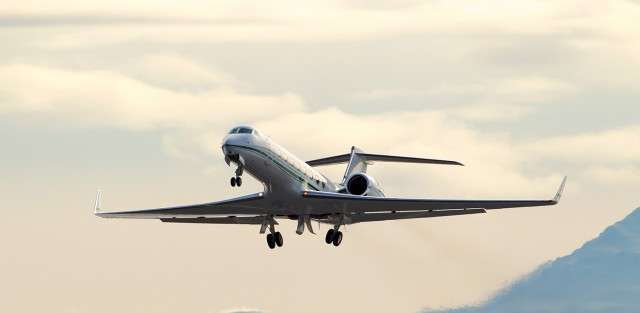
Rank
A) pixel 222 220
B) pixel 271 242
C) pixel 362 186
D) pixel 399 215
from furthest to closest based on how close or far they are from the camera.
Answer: pixel 222 220 → pixel 362 186 → pixel 399 215 → pixel 271 242

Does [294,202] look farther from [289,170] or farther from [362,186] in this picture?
[362,186]

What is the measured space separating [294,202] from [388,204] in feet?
15.6

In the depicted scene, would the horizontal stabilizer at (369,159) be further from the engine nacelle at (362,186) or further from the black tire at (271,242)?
the black tire at (271,242)

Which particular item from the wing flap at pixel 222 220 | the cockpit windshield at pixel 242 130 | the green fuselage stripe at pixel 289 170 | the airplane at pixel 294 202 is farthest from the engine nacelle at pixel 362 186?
the cockpit windshield at pixel 242 130

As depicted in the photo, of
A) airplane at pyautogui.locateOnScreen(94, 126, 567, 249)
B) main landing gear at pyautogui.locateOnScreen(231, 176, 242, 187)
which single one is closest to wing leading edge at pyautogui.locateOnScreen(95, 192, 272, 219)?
airplane at pyautogui.locateOnScreen(94, 126, 567, 249)

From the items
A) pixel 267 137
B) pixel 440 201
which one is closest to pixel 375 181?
pixel 440 201

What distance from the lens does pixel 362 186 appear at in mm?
61469

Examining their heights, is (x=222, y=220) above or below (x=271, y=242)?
above

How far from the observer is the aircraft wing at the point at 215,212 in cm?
5784

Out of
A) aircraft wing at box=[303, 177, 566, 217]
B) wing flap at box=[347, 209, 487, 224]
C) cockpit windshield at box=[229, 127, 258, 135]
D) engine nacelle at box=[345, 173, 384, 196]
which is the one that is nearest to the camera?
cockpit windshield at box=[229, 127, 258, 135]

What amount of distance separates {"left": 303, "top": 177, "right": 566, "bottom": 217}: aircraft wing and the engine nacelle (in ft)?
4.15

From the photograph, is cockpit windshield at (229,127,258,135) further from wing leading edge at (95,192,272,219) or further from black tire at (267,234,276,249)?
black tire at (267,234,276,249)

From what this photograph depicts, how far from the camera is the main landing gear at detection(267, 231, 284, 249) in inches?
2377

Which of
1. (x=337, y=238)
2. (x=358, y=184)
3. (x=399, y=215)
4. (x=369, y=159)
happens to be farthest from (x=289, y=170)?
(x=369, y=159)
